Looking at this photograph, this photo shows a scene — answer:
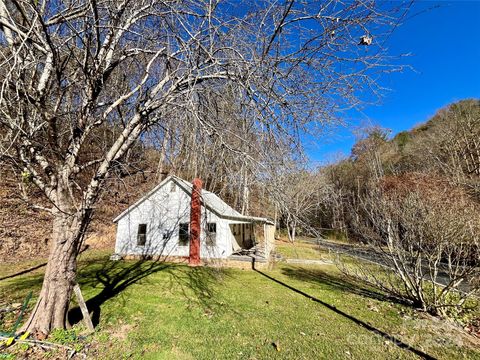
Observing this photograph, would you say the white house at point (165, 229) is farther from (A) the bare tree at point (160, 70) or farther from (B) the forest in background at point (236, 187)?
(A) the bare tree at point (160, 70)

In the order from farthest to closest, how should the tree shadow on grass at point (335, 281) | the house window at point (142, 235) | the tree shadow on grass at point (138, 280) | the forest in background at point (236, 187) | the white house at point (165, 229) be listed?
1. the house window at point (142, 235)
2. the white house at point (165, 229)
3. the tree shadow on grass at point (335, 281)
4. the tree shadow on grass at point (138, 280)
5. the forest in background at point (236, 187)

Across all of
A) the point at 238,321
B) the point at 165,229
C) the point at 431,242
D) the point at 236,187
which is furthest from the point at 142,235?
the point at 431,242

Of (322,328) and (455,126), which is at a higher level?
(455,126)

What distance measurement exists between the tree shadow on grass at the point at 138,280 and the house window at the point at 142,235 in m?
1.06

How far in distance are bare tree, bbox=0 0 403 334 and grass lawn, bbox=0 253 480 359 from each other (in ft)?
4.57

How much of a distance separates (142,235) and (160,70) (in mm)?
9860

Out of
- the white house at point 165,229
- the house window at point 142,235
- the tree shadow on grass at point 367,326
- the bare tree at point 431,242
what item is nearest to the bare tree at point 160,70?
the tree shadow on grass at point 367,326

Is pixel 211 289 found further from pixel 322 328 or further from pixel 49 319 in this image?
pixel 49 319

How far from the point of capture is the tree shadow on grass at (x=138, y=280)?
5.81m

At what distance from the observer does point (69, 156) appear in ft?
13.1

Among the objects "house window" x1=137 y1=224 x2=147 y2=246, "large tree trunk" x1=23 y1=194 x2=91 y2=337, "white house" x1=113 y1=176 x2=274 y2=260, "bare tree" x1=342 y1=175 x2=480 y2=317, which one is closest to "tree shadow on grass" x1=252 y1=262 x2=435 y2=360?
"bare tree" x1=342 y1=175 x2=480 y2=317

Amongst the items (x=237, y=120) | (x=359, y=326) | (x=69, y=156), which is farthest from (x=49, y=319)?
(x=359, y=326)

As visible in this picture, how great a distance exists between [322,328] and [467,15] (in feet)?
19.2

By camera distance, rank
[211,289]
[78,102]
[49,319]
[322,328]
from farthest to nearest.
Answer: [211,289]
[322,328]
[78,102]
[49,319]
